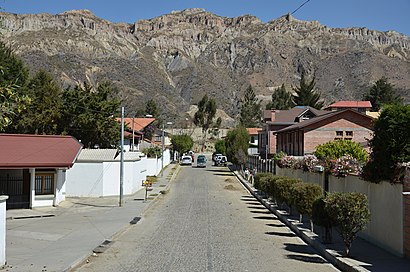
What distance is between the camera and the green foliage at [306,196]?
19234 millimetres

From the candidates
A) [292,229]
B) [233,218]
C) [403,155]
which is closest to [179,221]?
[233,218]

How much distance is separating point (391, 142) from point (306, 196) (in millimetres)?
5245

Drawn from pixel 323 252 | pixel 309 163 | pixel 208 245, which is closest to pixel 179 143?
pixel 309 163

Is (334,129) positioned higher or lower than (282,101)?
lower

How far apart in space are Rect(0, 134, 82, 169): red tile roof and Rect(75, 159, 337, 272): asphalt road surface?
597 centimetres

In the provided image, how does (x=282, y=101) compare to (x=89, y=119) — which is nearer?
(x=89, y=119)

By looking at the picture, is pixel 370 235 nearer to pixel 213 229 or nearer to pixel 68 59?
pixel 213 229

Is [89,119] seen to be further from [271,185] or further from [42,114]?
[271,185]

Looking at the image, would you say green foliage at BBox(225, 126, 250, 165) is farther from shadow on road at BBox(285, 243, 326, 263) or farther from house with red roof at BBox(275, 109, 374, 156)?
shadow on road at BBox(285, 243, 326, 263)

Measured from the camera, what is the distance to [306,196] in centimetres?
1941

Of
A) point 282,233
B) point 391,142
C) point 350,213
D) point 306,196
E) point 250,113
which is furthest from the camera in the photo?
point 250,113

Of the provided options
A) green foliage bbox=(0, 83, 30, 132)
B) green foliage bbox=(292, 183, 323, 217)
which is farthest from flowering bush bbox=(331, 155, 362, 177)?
green foliage bbox=(0, 83, 30, 132)

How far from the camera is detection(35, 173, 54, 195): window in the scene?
30125 mm

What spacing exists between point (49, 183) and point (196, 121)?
110978mm
